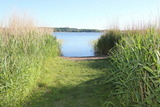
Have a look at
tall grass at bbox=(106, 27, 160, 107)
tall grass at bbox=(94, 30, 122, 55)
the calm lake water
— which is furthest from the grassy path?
the calm lake water

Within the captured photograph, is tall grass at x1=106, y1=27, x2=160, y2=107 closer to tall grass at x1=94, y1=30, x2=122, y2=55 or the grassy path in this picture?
the grassy path

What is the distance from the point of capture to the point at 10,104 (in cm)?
264

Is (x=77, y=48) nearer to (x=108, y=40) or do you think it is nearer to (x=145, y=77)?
(x=108, y=40)

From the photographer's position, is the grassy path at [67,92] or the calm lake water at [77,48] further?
the calm lake water at [77,48]

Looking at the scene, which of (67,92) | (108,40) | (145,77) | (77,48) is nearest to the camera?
(145,77)

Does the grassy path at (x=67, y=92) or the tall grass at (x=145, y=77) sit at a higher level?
the tall grass at (x=145, y=77)

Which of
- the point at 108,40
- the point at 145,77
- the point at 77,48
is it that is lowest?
the point at 77,48

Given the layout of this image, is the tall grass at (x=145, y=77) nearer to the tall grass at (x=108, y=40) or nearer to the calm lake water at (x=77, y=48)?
the tall grass at (x=108, y=40)

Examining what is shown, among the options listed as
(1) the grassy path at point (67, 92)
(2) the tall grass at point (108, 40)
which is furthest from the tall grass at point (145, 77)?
(2) the tall grass at point (108, 40)

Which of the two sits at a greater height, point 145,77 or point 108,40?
point 108,40

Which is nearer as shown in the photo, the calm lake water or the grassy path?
the grassy path

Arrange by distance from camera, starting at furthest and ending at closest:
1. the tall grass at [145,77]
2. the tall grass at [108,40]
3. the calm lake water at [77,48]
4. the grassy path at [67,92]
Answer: the calm lake water at [77,48]
the tall grass at [108,40]
the grassy path at [67,92]
the tall grass at [145,77]

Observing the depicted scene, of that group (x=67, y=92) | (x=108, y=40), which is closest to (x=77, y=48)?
(x=108, y=40)

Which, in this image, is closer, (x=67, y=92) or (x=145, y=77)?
(x=145, y=77)
